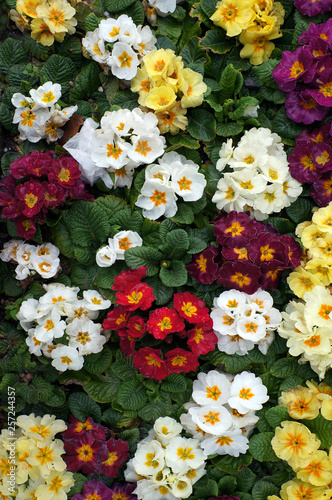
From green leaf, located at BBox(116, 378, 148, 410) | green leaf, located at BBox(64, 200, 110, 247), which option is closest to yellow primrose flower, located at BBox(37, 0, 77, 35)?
green leaf, located at BBox(64, 200, 110, 247)

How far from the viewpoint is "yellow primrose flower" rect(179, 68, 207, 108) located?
2.60 meters

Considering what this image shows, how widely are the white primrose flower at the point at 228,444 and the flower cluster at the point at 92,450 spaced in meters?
0.41

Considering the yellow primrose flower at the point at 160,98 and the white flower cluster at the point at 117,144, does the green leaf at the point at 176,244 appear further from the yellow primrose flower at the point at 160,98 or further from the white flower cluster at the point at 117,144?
the yellow primrose flower at the point at 160,98

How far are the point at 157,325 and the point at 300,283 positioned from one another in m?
0.76

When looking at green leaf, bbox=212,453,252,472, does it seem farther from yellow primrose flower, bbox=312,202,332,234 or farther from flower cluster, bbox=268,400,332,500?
yellow primrose flower, bbox=312,202,332,234

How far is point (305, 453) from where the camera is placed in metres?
2.40

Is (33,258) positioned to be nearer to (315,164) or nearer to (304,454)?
(315,164)

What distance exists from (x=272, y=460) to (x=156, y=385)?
687 mm

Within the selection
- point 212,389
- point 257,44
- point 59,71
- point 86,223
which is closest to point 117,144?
point 86,223

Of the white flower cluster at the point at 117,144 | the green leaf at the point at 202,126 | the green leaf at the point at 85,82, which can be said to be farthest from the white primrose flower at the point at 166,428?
the green leaf at the point at 85,82

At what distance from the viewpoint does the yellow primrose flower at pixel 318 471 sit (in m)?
2.38

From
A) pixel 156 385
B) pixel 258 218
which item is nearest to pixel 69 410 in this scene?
pixel 156 385

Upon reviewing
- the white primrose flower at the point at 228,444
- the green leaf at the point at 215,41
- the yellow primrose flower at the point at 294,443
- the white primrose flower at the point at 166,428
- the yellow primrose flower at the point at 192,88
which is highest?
the green leaf at the point at 215,41

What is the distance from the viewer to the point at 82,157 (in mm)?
2598
